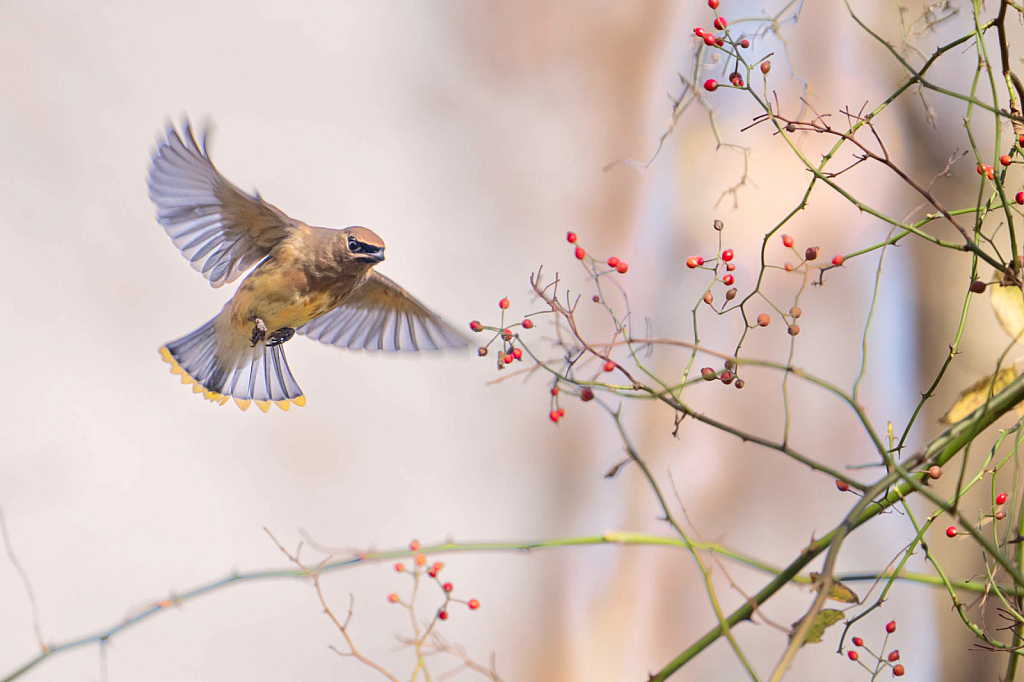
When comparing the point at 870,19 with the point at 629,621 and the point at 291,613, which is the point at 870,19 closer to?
the point at 629,621

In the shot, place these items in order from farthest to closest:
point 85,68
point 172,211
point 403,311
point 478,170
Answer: point 478,170, point 85,68, point 403,311, point 172,211

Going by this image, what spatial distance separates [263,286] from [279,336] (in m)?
0.05

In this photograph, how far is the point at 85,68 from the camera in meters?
0.70

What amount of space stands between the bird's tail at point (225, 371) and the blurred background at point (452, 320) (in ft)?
0.66

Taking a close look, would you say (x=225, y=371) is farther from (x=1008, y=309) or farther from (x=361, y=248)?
(x=1008, y=309)

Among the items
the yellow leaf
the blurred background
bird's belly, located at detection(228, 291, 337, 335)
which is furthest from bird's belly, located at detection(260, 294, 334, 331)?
Answer: the yellow leaf

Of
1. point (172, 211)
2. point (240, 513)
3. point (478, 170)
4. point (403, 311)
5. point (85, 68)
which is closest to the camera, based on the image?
point (172, 211)

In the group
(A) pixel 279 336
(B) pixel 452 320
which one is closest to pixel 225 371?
(A) pixel 279 336

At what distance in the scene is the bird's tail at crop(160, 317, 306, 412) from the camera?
525 mm

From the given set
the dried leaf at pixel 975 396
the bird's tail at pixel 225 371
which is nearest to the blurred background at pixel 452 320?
the bird's tail at pixel 225 371

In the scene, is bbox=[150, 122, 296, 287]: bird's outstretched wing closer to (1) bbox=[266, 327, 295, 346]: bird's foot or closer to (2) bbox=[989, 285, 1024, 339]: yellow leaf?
(1) bbox=[266, 327, 295, 346]: bird's foot

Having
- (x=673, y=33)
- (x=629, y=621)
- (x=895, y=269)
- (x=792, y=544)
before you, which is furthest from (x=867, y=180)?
(x=629, y=621)

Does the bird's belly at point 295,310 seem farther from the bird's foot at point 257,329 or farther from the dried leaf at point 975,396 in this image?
the dried leaf at point 975,396

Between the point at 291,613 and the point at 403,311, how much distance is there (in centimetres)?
45
